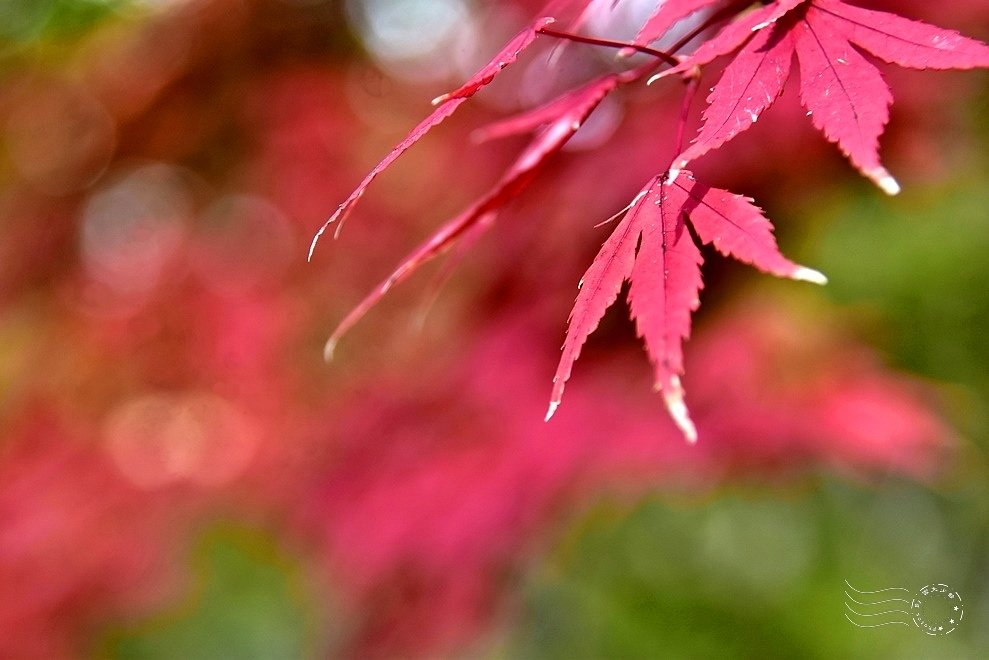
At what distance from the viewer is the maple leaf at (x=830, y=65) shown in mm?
387

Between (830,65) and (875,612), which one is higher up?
(830,65)

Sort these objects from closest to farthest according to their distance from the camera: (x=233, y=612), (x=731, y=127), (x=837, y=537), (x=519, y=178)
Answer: (x=731, y=127) → (x=519, y=178) → (x=837, y=537) → (x=233, y=612)

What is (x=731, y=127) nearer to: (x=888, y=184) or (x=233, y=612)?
(x=888, y=184)

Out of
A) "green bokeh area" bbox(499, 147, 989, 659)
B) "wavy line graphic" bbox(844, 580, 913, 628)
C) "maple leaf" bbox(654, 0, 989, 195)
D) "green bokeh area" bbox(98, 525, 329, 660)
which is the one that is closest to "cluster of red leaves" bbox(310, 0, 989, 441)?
"maple leaf" bbox(654, 0, 989, 195)

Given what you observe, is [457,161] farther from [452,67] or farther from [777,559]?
[777,559]

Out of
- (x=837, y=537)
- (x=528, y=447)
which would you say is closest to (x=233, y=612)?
(x=837, y=537)

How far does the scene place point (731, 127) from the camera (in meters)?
0.39

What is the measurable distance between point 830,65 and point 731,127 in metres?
0.07

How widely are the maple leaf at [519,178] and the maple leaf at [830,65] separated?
0.11 meters

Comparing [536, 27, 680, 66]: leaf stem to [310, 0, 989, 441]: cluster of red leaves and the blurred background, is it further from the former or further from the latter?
the blurred background

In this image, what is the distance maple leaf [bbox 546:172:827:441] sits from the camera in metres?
0.39

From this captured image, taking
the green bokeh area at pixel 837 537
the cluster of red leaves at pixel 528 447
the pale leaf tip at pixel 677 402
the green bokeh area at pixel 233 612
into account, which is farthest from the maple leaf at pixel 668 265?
the green bokeh area at pixel 233 612

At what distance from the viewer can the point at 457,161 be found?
1528 millimetres

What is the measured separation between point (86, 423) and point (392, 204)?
73 centimetres
